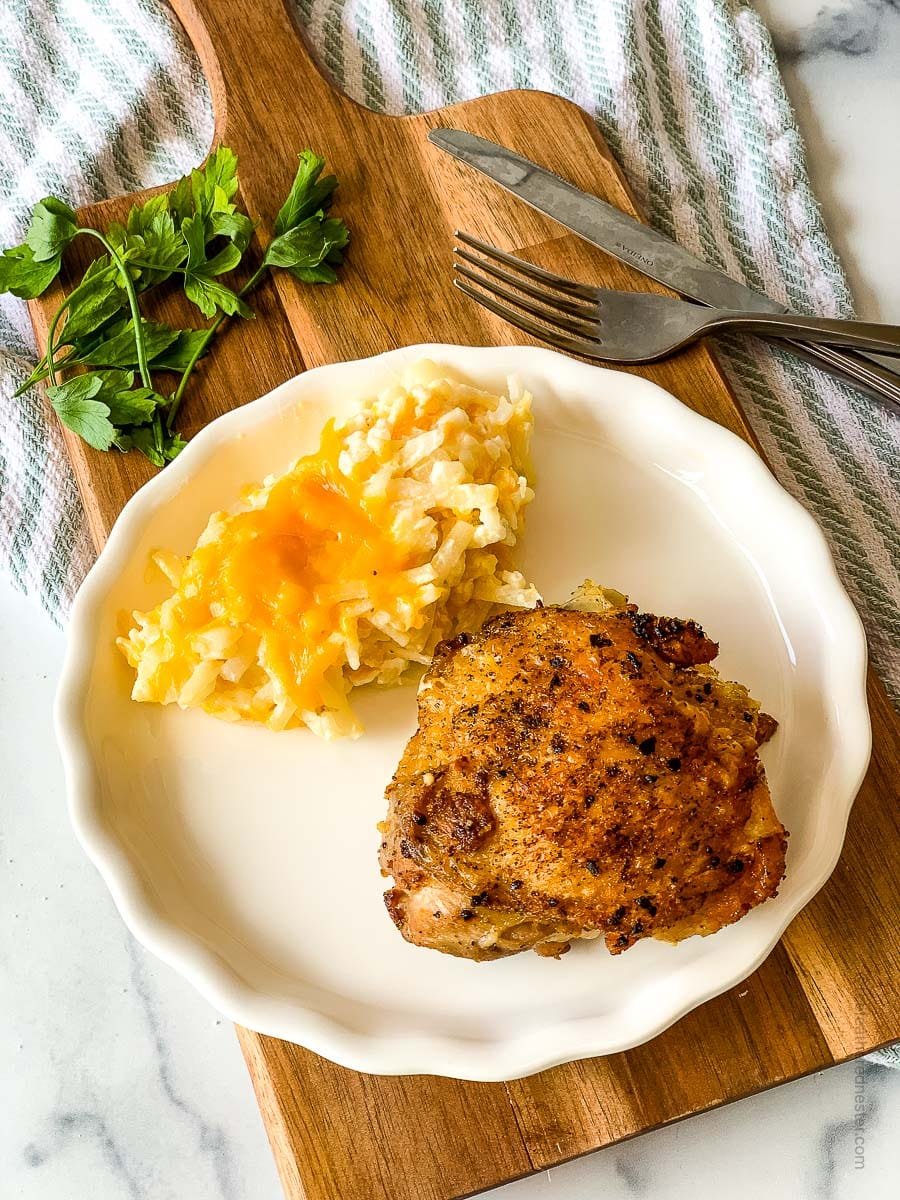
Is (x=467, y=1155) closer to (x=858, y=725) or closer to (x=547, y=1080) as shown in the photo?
(x=547, y=1080)

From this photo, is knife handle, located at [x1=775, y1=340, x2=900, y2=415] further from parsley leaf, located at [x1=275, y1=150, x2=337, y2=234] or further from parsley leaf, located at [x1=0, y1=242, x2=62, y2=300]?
parsley leaf, located at [x1=0, y1=242, x2=62, y2=300]

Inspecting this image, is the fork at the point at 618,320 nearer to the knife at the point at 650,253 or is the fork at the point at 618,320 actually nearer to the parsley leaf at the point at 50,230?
the knife at the point at 650,253

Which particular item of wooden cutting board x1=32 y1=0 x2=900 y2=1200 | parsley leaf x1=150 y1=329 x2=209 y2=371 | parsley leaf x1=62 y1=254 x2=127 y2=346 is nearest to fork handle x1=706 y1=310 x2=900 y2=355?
wooden cutting board x1=32 y1=0 x2=900 y2=1200

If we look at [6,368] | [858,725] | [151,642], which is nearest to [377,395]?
[151,642]

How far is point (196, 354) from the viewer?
3.57m

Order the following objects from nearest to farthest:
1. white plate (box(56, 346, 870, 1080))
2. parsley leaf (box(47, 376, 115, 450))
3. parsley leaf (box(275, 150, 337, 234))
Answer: white plate (box(56, 346, 870, 1080)), parsley leaf (box(47, 376, 115, 450)), parsley leaf (box(275, 150, 337, 234))

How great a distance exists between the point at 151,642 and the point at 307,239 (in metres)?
1.41

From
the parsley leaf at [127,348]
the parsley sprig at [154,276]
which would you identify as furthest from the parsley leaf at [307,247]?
the parsley leaf at [127,348]

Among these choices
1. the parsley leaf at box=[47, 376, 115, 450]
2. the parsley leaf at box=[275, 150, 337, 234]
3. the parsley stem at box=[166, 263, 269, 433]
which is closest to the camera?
the parsley leaf at box=[47, 376, 115, 450]

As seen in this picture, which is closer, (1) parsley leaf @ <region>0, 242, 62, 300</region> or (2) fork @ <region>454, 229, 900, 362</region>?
(2) fork @ <region>454, 229, 900, 362</region>

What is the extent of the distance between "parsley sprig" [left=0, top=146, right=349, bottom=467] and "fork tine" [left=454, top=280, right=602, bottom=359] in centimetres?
50

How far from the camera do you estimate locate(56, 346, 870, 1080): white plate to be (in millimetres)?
2912

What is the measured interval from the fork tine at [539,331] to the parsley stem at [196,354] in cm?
66

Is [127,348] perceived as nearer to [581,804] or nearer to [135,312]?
[135,312]
